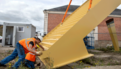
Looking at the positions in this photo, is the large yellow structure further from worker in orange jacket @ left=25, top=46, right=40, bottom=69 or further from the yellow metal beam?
the yellow metal beam

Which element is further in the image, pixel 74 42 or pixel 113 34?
pixel 113 34

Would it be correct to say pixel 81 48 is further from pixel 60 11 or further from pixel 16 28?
pixel 60 11

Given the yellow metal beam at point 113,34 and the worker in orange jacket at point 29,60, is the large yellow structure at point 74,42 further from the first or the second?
the yellow metal beam at point 113,34

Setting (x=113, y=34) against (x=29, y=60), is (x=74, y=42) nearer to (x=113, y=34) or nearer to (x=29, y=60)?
(x=29, y=60)

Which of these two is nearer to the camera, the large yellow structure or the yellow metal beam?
the large yellow structure

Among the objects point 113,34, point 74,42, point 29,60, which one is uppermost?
point 113,34

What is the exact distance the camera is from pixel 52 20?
45.0 feet

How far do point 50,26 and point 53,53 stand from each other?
10693mm

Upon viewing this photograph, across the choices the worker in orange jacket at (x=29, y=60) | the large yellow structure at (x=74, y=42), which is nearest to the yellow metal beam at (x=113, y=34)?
the large yellow structure at (x=74, y=42)

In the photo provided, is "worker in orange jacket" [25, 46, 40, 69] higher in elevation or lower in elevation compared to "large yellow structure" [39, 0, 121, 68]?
lower

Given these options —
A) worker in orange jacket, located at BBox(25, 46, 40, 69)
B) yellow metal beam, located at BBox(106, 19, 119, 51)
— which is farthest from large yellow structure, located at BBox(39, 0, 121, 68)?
yellow metal beam, located at BBox(106, 19, 119, 51)


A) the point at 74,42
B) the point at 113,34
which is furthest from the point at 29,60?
the point at 113,34

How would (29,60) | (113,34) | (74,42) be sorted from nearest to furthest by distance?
(29,60) < (74,42) < (113,34)

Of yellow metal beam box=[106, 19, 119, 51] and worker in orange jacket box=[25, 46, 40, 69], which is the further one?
yellow metal beam box=[106, 19, 119, 51]
